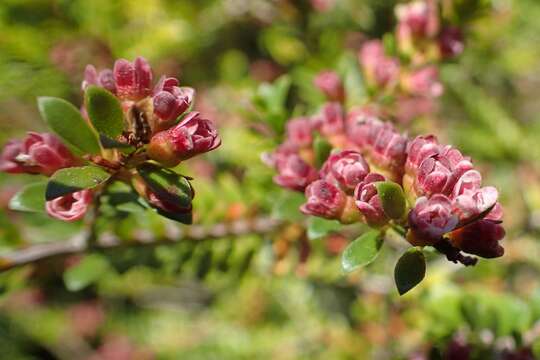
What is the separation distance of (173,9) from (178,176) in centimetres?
158

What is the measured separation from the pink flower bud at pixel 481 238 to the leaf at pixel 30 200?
636 mm

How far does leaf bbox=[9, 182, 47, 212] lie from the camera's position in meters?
0.88

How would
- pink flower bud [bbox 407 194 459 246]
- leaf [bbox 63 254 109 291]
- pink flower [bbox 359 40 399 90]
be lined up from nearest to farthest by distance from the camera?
1. pink flower bud [bbox 407 194 459 246]
2. leaf [bbox 63 254 109 291]
3. pink flower [bbox 359 40 399 90]

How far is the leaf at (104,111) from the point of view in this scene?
75cm

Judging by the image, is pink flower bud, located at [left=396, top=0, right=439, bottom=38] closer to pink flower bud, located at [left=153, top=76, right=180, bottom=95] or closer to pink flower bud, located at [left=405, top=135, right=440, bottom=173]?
pink flower bud, located at [left=405, top=135, right=440, bottom=173]

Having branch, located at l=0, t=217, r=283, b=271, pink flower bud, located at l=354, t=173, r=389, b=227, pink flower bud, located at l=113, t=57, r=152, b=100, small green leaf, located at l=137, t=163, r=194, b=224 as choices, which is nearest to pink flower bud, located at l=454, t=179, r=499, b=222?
pink flower bud, located at l=354, t=173, r=389, b=227

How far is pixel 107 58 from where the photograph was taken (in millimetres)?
1943

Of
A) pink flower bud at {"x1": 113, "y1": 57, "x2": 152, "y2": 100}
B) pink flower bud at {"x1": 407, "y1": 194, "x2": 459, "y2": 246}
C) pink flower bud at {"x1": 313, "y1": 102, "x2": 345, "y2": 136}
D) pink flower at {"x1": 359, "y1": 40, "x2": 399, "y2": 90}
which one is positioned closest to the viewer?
pink flower bud at {"x1": 407, "y1": 194, "x2": 459, "y2": 246}

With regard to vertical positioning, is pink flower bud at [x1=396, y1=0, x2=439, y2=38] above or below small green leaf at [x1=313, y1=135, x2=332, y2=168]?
above

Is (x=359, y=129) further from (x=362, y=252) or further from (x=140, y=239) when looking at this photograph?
(x=140, y=239)

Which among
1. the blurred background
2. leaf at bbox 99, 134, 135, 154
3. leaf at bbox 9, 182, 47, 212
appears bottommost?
the blurred background

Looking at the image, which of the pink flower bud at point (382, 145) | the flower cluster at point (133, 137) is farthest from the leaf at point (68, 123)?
the pink flower bud at point (382, 145)

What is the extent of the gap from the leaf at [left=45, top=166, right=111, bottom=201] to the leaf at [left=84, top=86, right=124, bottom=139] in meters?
0.06

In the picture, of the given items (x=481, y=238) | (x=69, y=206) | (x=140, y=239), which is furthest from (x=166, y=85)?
(x=140, y=239)
